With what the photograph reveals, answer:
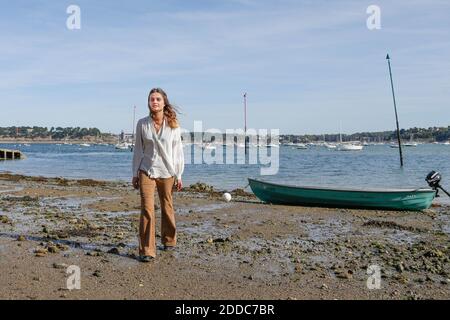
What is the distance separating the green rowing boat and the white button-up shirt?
9315mm

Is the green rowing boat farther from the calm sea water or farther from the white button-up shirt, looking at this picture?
the white button-up shirt

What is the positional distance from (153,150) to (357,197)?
9806mm

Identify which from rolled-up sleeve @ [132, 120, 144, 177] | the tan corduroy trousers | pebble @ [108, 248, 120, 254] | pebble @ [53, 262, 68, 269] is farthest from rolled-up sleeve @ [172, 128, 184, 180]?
pebble @ [53, 262, 68, 269]

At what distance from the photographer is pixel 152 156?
24.2 feet

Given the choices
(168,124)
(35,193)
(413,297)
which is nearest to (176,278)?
(168,124)

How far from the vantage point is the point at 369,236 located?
413 inches

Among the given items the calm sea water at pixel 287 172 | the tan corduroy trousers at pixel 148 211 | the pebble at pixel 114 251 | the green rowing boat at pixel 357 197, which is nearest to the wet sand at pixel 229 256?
the pebble at pixel 114 251

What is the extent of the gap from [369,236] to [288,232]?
1762 millimetres

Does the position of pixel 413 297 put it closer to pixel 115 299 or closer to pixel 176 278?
pixel 176 278

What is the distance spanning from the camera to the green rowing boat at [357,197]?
49.6ft

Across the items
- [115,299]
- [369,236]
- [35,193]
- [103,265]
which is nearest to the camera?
[115,299]

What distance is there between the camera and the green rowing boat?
15125 millimetres

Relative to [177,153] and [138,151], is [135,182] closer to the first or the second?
[138,151]

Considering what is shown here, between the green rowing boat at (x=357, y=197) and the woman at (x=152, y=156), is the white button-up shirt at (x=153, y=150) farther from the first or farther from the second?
the green rowing boat at (x=357, y=197)
